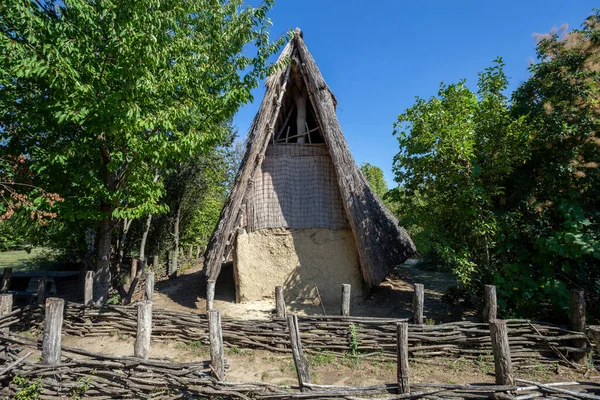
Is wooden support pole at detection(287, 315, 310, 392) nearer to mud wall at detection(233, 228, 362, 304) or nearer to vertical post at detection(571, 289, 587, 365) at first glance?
mud wall at detection(233, 228, 362, 304)

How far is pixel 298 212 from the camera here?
699 cm

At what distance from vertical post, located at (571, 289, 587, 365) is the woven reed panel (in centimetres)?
389

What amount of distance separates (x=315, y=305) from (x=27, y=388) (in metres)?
4.67

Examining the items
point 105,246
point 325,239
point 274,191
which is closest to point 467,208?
point 325,239

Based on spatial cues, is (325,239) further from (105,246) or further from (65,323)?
(65,323)

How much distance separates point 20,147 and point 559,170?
8.50 metres

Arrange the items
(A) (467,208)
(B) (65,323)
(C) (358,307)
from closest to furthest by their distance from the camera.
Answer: (A) (467,208)
(B) (65,323)
(C) (358,307)

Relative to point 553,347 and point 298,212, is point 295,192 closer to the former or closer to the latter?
point 298,212

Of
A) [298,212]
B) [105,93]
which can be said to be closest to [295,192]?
[298,212]

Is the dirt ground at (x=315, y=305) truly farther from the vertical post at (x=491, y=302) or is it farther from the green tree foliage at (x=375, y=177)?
the green tree foliage at (x=375, y=177)

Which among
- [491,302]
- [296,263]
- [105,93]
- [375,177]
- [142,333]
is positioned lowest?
[142,333]

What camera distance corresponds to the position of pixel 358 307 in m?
6.60

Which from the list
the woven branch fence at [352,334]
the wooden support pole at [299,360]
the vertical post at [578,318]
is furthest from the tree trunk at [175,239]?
the vertical post at [578,318]

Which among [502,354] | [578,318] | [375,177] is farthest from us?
[375,177]
